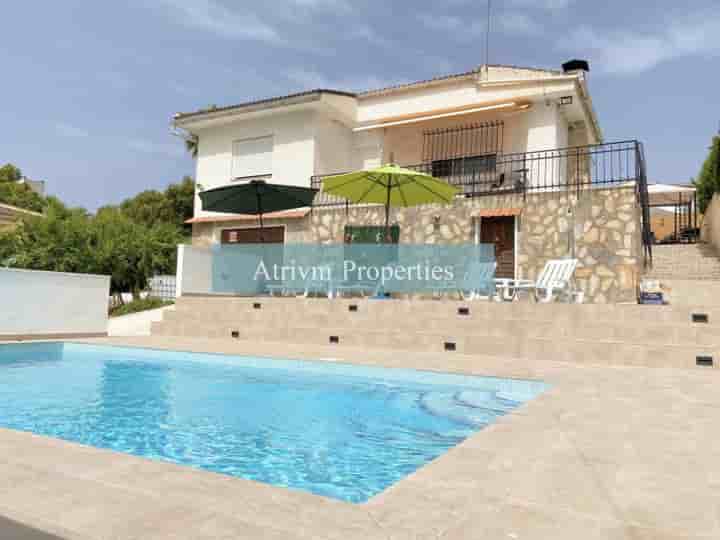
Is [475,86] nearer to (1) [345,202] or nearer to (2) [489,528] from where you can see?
(1) [345,202]

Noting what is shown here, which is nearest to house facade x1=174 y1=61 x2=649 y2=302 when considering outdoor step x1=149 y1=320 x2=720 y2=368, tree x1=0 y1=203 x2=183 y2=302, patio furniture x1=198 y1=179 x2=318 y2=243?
tree x1=0 y1=203 x2=183 y2=302

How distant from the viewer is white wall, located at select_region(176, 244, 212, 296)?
47.1 ft

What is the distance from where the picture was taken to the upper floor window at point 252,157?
17.0 meters

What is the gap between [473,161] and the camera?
1552 centimetres

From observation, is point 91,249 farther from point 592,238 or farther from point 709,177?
point 709,177

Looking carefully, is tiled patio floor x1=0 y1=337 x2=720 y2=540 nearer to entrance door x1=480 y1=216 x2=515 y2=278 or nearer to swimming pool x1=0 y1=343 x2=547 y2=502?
swimming pool x1=0 y1=343 x2=547 y2=502

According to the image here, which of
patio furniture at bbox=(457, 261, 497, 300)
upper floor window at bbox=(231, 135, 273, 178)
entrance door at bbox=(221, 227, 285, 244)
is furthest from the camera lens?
upper floor window at bbox=(231, 135, 273, 178)

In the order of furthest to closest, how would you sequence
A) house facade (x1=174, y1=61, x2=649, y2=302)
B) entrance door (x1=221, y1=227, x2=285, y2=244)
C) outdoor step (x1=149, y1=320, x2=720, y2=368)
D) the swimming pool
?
entrance door (x1=221, y1=227, x2=285, y2=244) → house facade (x1=174, y1=61, x2=649, y2=302) → outdoor step (x1=149, y1=320, x2=720, y2=368) → the swimming pool

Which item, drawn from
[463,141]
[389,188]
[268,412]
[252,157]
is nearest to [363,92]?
[463,141]

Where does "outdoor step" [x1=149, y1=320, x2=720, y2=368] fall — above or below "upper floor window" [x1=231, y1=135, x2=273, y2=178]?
below

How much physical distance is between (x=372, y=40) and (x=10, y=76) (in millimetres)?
12052

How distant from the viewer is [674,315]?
759cm

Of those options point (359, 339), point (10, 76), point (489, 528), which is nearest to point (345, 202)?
point (359, 339)

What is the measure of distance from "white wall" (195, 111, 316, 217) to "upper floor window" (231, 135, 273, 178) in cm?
14
